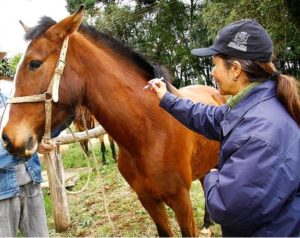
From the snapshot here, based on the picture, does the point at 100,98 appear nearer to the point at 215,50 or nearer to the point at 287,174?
the point at 215,50

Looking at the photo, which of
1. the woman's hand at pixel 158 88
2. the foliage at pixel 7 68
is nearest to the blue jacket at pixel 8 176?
the woman's hand at pixel 158 88

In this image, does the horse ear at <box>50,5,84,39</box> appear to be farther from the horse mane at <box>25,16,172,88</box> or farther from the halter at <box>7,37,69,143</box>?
the horse mane at <box>25,16,172,88</box>

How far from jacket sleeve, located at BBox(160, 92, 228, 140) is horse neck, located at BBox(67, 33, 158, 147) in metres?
0.44

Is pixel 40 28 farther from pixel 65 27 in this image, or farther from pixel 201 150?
pixel 201 150

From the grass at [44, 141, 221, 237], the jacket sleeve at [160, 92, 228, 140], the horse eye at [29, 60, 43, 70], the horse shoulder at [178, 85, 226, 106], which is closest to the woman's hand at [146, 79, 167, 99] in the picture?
the jacket sleeve at [160, 92, 228, 140]

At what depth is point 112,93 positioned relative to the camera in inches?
103

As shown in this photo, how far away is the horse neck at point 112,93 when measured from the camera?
8.42 feet

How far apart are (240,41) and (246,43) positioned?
0.03 meters

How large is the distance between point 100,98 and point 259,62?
126 centimetres

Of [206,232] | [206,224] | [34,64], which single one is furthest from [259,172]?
[206,224]

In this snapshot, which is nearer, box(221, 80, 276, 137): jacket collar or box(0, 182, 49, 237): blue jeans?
box(221, 80, 276, 137): jacket collar

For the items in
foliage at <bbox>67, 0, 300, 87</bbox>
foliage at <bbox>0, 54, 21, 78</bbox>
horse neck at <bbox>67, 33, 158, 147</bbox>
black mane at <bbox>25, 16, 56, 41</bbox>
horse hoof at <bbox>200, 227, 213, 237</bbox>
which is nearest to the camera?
black mane at <bbox>25, 16, 56, 41</bbox>

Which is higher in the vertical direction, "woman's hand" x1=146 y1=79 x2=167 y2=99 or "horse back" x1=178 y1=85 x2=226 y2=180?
"woman's hand" x1=146 y1=79 x2=167 y2=99

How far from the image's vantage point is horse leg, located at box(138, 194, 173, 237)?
2902mm
